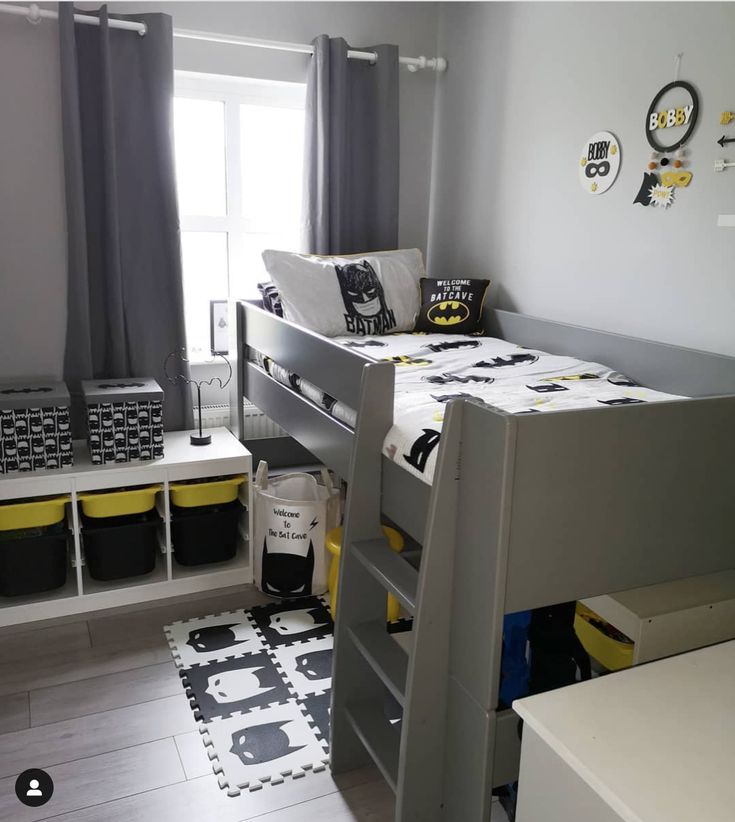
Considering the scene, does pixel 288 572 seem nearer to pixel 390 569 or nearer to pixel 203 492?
pixel 203 492

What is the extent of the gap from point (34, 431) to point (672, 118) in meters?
2.25

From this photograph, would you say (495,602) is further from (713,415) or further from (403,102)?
(403,102)

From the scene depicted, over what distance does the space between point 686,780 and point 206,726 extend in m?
1.29

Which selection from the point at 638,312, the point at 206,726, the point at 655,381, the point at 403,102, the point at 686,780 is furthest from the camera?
the point at 403,102

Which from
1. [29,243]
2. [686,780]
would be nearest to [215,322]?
[29,243]

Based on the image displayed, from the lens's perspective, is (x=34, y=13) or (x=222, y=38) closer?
(x=34, y=13)

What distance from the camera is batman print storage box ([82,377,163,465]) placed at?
244cm

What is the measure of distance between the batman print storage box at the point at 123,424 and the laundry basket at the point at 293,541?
1.38 feet

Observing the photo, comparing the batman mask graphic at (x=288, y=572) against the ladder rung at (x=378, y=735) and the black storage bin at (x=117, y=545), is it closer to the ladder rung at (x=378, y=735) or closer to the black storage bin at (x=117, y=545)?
the black storage bin at (x=117, y=545)

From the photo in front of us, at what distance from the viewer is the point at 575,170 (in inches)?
105

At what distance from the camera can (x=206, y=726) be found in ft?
6.21

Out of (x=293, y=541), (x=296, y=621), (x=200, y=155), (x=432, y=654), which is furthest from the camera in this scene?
(x=200, y=155)

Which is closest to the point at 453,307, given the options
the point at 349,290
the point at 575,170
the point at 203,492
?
the point at 349,290

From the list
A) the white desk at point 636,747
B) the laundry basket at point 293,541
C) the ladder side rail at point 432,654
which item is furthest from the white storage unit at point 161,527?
the white desk at point 636,747
